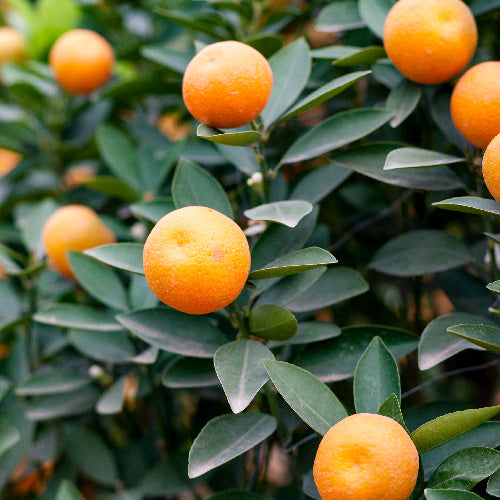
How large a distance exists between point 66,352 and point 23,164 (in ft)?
1.51

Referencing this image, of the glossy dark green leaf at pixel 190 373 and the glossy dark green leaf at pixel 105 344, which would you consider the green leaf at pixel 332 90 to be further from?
the glossy dark green leaf at pixel 105 344

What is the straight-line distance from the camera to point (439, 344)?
0.64m

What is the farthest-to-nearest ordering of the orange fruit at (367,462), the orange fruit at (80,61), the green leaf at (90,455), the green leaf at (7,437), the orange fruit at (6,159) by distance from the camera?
the orange fruit at (6,159) < the orange fruit at (80,61) < the green leaf at (90,455) < the green leaf at (7,437) < the orange fruit at (367,462)

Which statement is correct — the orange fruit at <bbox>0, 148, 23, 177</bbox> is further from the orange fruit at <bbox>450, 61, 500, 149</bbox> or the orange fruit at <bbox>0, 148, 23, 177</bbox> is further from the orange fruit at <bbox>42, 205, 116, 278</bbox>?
the orange fruit at <bbox>450, 61, 500, 149</bbox>

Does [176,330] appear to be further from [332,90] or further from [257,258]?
[332,90]

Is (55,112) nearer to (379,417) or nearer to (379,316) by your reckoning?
(379,316)

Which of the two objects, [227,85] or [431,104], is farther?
[431,104]

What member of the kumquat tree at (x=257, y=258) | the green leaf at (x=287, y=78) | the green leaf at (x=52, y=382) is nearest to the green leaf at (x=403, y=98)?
the kumquat tree at (x=257, y=258)

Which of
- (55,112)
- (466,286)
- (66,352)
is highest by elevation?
(55,112)

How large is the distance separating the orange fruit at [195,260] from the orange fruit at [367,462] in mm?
173

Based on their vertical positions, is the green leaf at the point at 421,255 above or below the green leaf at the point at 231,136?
below

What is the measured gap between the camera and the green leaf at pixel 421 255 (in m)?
0.77

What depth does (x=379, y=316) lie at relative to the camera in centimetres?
102

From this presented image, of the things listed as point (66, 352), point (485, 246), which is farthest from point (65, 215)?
point (485, 246)
